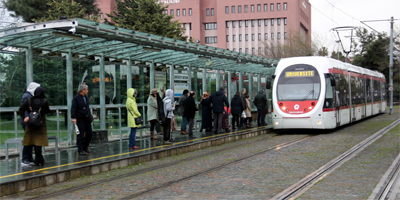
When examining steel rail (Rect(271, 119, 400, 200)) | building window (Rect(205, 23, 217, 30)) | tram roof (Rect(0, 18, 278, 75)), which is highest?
building window (Rect(205, 23, 217, 30))

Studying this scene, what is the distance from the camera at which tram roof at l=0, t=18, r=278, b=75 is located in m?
10.5

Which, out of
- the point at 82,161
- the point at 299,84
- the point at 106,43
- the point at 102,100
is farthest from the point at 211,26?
the point at 82,161

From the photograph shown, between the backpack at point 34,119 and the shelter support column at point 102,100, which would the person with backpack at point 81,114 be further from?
the shelter support column at point 102,100

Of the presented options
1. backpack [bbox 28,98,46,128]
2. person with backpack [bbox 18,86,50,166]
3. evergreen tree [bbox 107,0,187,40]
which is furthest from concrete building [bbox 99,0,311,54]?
backpack [bbox 28,98,46,128]

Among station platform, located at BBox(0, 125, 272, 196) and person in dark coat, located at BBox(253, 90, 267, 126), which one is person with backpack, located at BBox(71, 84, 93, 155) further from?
person in dark coat, located at BBox(253, 90, 267, 126)

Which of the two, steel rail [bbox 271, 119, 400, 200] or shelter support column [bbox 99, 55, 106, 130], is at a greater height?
shelter support column [bbox 99, 55, 106, 130]

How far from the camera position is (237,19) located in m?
87.7

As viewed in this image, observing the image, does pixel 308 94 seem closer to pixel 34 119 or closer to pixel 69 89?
pixel 69 89

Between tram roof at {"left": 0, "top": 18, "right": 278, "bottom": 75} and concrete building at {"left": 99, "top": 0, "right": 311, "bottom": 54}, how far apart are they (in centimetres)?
6859

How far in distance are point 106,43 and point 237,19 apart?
3016 inches

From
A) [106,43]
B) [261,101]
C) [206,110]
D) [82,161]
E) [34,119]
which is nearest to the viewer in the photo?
[34,119]

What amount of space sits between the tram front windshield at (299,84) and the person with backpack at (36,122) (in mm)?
11126

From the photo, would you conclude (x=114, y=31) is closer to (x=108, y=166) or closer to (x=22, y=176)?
(x=108, y=166)

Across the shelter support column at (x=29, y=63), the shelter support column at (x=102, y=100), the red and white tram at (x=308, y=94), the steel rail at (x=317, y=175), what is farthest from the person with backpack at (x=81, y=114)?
the red and white tram at (x=308, y=94)
